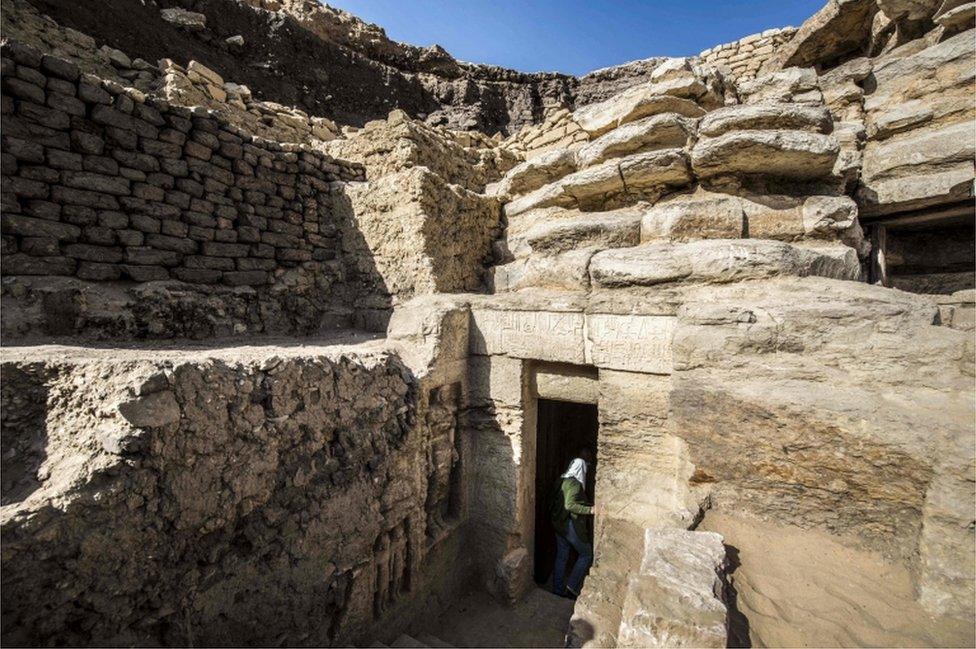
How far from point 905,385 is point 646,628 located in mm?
2086

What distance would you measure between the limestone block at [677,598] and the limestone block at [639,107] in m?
4.47

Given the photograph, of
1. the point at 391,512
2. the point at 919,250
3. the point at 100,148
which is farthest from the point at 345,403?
the point at 919,250

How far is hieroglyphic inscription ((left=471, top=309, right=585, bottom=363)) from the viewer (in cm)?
371

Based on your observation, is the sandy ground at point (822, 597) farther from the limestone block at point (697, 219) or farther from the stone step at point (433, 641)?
the stone step at point (433, 641)

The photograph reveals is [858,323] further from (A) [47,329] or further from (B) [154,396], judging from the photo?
(A) [47,329]

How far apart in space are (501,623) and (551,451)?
2636 mm

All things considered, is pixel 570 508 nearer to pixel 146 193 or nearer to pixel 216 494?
pixel 216 494

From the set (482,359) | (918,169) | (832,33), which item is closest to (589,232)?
(482,359)

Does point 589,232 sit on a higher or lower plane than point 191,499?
higher

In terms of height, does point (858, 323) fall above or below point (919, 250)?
below

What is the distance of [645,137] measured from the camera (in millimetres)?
4406

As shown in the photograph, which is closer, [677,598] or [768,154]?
[677,598]

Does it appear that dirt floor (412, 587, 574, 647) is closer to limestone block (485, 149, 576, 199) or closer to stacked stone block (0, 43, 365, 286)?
stacked stone block (0, 43, 365, 286)

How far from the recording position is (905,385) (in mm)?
2355
